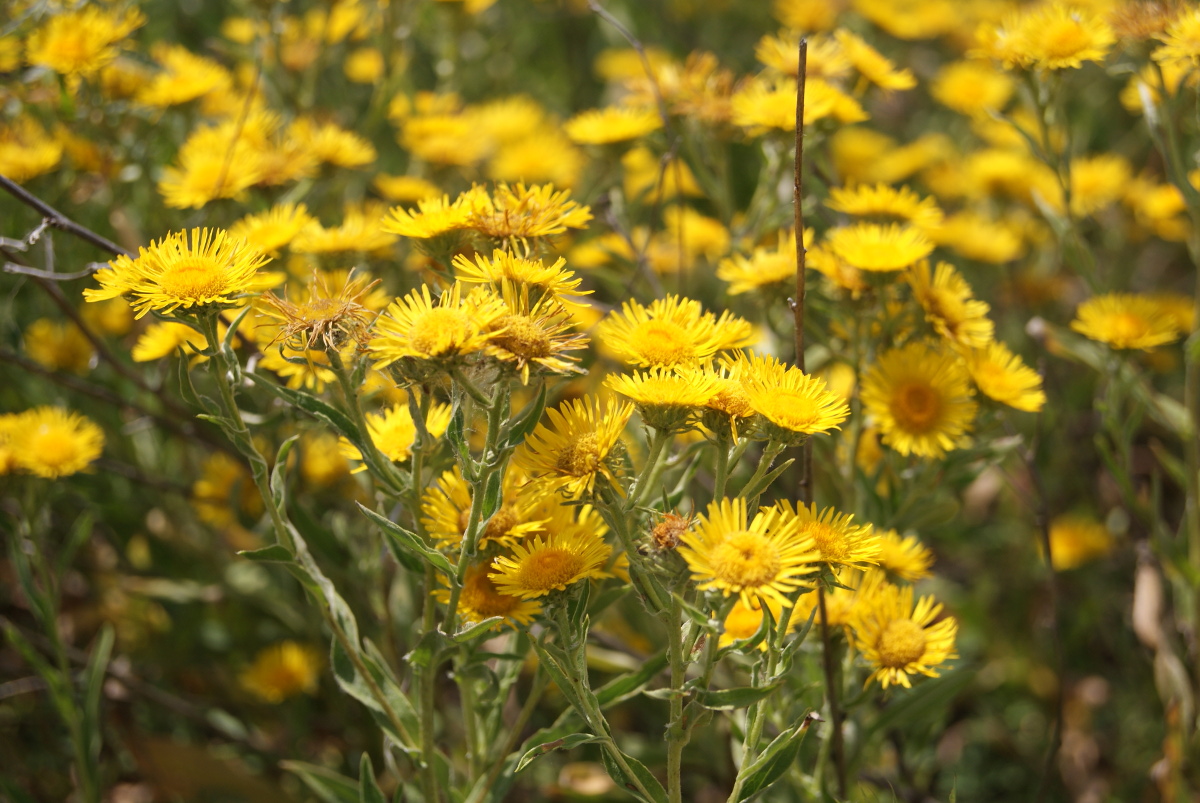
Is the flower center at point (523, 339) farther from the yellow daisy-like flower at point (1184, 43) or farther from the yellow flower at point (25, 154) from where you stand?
the yellow flower at point (25, 154)

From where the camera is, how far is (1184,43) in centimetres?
196

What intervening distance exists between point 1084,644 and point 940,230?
139cm

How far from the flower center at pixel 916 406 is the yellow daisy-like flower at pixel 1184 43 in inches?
33.0

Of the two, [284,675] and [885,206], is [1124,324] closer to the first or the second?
[885,206]

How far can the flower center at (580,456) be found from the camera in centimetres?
137

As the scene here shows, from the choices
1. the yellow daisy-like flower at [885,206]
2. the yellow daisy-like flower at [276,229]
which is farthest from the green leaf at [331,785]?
the yellow daisy-like flower at [885,206]

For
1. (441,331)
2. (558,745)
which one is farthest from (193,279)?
(558,745)

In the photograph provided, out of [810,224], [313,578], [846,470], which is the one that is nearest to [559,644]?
[313,578]

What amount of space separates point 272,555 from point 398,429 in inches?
13.1

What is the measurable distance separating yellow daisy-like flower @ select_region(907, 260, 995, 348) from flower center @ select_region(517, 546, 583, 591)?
38.1 inches

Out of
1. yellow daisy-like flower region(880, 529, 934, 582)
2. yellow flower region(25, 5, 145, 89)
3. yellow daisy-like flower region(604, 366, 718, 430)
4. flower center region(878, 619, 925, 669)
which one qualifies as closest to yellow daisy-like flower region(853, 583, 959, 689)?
flower center region(878, 619, 925, 669)

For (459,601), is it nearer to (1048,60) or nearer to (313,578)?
(313,578)

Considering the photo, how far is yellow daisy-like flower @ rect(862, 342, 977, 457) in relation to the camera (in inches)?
73.7

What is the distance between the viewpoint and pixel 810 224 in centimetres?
266
